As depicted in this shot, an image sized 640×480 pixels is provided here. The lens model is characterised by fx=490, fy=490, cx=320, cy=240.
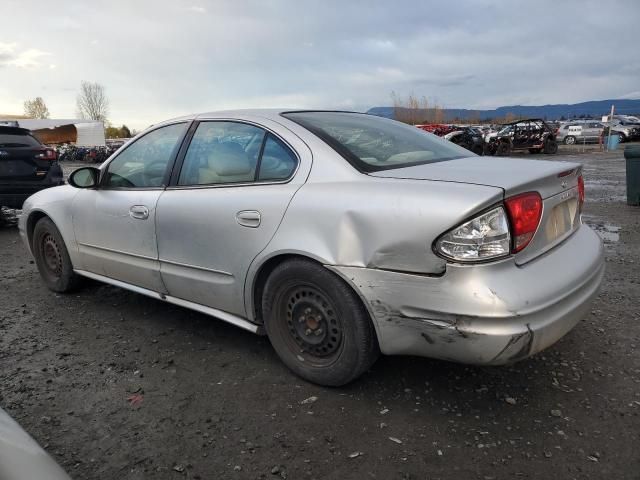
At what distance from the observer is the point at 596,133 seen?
103 ft

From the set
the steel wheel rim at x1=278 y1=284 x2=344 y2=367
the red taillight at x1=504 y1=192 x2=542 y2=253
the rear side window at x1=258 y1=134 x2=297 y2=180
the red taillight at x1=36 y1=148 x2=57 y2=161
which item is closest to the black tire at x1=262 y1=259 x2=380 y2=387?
the steel wheel rim at x1=278 y1=284 x2=344 y2=367

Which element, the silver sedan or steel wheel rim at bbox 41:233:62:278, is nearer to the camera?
the silver sedan

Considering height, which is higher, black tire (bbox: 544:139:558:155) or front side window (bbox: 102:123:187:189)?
front side window (bbox: 102:123:187:189)

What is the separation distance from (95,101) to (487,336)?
90.9 m

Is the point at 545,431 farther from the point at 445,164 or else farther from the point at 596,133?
the point at 596,133

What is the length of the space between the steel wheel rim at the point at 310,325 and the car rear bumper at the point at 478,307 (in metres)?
0.26

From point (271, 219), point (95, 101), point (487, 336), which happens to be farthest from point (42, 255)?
point (95, 101)

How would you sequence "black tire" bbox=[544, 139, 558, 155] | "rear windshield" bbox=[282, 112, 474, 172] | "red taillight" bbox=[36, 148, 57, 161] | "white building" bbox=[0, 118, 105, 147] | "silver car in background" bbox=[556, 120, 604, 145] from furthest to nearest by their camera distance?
"white building" bbox=[0, 118, 105, 147] < "silver car in background" bbox=[556, 120, 604, 145] < "black tire" bbox=[544, 139, 558, 155] < "red taillight" bbox=[36, 148, 57, 161] < "rear windshield" bbox=[282, 112, 474, 172]

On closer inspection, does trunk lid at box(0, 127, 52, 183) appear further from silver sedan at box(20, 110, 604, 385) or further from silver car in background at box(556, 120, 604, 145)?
silver car in background at box(556, 120, 604, 145)

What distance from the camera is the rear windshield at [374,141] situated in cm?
267

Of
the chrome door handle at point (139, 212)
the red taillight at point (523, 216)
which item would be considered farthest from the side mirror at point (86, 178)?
the red taillight at point (523, 216)

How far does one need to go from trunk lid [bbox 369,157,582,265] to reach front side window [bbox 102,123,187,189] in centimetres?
162

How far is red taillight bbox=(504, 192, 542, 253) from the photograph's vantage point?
2148 mm

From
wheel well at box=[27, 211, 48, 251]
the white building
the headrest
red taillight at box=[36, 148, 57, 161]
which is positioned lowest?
wheel well at box=[27, 211, 48, 251]
